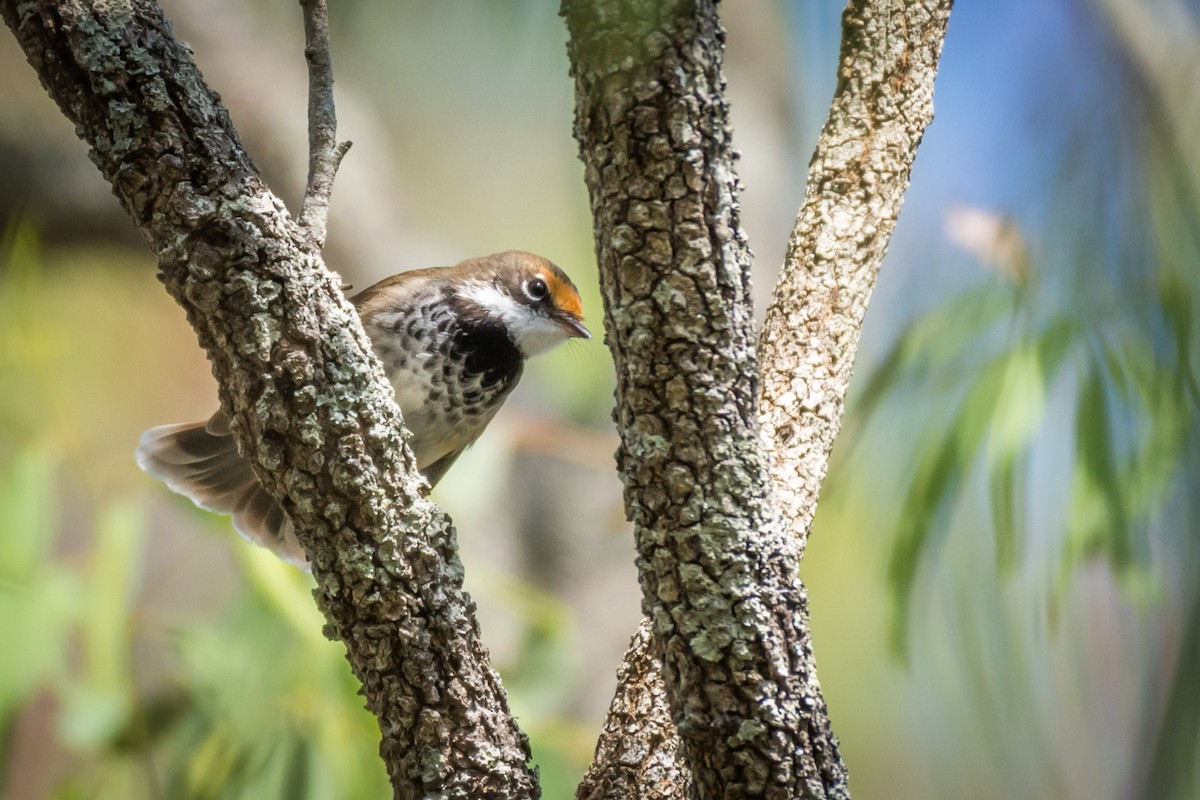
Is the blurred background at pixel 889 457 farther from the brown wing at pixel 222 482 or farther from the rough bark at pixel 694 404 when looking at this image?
the rough bark at pixel 694 404

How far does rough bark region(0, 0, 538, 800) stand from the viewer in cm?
111

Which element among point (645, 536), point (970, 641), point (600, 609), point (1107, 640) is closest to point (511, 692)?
point (600, 609)

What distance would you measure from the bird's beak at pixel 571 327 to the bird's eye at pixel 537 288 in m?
0.06

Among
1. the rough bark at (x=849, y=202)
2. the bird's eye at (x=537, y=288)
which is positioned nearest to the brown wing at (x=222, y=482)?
the bird's eye at (x=537, y=288)

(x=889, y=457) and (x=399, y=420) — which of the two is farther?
(x=889, y=457)

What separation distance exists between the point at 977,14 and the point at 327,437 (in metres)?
2.22

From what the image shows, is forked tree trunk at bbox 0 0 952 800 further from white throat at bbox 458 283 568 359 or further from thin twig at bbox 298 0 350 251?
white throat at bbox 458 283 568 359

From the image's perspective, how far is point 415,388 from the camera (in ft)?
7.16

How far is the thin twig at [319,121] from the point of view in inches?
53.4

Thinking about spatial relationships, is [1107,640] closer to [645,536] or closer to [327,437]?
[645,536]

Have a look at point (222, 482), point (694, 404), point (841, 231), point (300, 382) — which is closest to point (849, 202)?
point (841, 231)

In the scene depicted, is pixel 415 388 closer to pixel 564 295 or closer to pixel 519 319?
pixel 519 319

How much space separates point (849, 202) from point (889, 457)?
1.12 meters

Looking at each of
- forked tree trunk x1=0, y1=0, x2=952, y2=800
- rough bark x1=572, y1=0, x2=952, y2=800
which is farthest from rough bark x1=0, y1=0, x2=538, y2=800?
rough bark x1=572, y1=0, x2=952, y2=800
